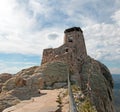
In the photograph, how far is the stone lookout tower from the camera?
4477cm

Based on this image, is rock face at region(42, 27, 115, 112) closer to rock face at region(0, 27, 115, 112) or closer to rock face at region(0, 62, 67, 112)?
rock face at region(0, 27, 115, 112)

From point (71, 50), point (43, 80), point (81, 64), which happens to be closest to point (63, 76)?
point (43, 80)

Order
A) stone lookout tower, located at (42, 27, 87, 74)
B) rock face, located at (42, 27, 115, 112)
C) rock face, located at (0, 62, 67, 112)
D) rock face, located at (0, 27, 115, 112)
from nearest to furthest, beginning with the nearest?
rock face, located at (0, 27, 115, 112), rock face, located at (0, 62, 67, 112), rock face, located at (42, 27, 115, 112), stone lookout tower, located at (42, 27, 87, 74)

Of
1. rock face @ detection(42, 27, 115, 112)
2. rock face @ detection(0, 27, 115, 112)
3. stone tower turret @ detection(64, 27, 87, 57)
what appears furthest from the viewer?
stone tower turret @ detection(64, 27, 87, 57)

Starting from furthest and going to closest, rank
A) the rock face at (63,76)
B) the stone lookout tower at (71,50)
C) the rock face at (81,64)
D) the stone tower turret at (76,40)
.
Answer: the stone tower turret at (76,40)
the stone lookout tower at (71,50)
the rock face at (81,64)
the rock face at (63,76)

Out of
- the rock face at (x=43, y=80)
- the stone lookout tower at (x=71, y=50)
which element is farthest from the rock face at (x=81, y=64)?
the rock face at (x=43, y=80)

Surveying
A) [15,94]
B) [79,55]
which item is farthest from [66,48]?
[15,94]

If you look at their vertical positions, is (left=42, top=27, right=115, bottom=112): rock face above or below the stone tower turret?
below

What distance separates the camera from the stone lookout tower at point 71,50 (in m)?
44.8

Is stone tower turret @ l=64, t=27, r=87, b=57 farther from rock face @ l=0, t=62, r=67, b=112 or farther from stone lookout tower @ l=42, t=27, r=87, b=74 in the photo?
rock face @ l=0, t=62, r=67, b=112

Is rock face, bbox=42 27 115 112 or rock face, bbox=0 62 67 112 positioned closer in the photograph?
rock face, bbox=0 62 67 112

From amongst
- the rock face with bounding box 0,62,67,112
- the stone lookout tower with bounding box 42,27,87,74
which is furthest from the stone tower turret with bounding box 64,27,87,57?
the rock face with bounding box 0,62,67,112

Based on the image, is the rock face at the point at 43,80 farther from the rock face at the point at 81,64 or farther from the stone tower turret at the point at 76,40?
the stone tower turret at the point at 76,40

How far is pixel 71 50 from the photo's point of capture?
155 feet
